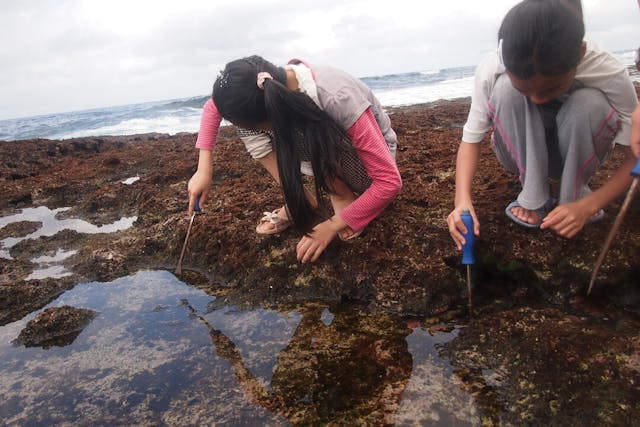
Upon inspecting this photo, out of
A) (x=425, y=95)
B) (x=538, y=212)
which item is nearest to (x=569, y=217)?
(x=538, y=212)

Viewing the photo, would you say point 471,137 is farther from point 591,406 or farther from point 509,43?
point 591,406

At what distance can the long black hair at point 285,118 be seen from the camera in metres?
1.93

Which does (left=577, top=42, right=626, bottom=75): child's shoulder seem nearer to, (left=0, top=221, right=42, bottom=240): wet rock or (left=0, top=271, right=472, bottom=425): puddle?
(left=0, top=271, right=472, bottom=425): puddle

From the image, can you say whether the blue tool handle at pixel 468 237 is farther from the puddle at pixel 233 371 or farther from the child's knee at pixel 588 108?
the child's knee at pixel 588 108

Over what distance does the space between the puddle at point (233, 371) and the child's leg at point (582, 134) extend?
85cm

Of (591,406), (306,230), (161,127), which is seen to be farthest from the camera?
(161,127)

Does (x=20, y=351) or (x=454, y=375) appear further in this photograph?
(x=20, y=351)

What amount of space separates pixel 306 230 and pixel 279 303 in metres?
0.40

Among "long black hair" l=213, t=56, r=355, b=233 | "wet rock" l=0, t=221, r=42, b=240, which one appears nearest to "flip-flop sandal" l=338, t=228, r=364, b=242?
"long black hair" l=213, t=56, r=355, b=233

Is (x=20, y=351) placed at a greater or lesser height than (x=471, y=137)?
lesser

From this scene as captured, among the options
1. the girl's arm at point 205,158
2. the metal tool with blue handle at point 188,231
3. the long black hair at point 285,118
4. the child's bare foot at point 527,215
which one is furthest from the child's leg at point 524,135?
the metal tool with blue handle at point 188,231

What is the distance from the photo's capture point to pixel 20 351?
7.20 ft

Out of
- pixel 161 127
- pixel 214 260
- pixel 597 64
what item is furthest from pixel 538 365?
pixel 161 127

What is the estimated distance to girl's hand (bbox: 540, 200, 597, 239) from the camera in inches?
73.3
